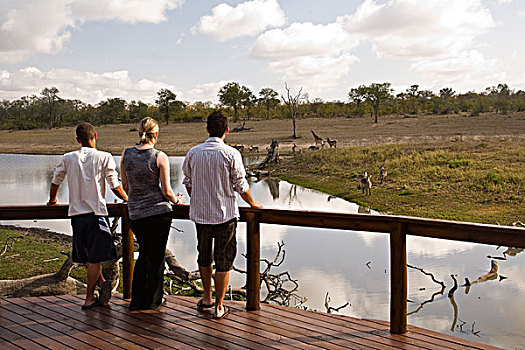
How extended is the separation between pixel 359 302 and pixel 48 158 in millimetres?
28218

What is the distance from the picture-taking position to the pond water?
6.35 meters

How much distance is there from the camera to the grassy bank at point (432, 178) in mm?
13622

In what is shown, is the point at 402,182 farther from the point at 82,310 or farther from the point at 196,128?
the point at 196,128

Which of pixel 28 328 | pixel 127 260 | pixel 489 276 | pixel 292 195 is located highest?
pixel 127 260

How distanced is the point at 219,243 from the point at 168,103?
57179 mm

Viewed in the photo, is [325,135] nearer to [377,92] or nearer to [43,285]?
[377,92]

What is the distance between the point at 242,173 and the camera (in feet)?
11.2

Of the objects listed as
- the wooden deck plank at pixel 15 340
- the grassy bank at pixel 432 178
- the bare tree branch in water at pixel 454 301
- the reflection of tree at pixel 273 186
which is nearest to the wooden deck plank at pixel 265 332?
the wooden deck plank at pixel 15 340

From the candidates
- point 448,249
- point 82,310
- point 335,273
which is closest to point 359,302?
point 335,273

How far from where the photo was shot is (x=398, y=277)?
129 inches

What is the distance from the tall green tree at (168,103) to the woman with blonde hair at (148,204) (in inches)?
2134

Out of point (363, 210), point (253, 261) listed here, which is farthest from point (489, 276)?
point (363, 210)

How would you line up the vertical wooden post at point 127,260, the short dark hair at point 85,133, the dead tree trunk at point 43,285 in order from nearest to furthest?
the short dark hair at point 85,133, the vertical wooden post at point 127,260, the dead tree trunk at point 43,285

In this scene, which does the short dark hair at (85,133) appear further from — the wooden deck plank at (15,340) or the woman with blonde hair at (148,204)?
the wooden deck plank at (15,340)
